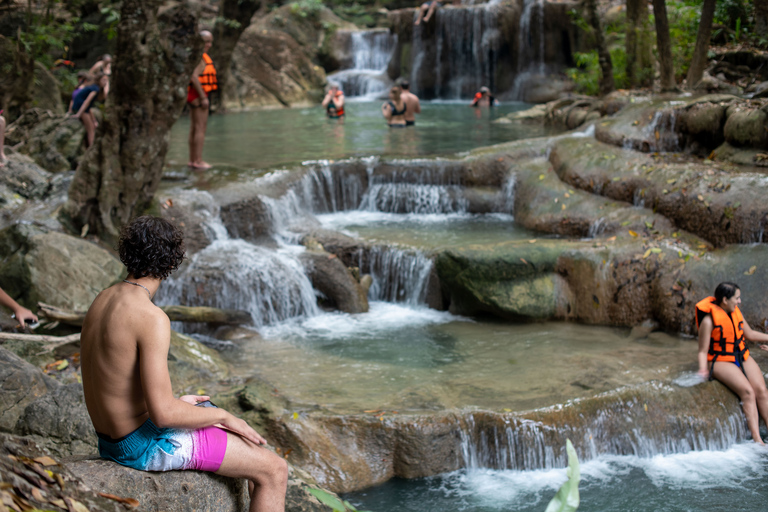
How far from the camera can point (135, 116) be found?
7562mm

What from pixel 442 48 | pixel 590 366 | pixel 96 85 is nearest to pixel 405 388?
pixel 590 366

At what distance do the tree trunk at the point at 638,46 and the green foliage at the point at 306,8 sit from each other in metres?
13.9

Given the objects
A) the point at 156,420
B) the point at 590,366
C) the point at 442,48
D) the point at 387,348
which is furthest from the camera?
the point at 442,48

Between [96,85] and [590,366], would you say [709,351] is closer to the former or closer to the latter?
[590,366]

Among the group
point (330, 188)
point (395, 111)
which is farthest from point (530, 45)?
point (330, 188)

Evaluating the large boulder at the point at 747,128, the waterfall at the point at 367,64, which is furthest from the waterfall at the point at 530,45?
the large boulder at the point at 747,128

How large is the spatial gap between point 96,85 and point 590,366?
8614 millimetres

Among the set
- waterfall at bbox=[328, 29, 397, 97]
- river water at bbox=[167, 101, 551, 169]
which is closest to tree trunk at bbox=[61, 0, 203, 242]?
river water at bbox=[167, 101, 551, 169]

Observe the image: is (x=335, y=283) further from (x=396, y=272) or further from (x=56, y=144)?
(x=56, y=144)

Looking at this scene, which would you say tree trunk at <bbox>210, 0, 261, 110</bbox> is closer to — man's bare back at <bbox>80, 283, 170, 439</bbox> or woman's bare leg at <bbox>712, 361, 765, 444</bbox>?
woman's bare leg at <bbox>712, 361, 765, 444</bbox>

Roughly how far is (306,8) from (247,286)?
2066cm

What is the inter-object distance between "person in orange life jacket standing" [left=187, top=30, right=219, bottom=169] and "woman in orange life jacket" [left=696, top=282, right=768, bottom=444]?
7.18 m

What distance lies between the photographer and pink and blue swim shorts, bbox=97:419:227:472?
8.55ft

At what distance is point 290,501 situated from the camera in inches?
127
